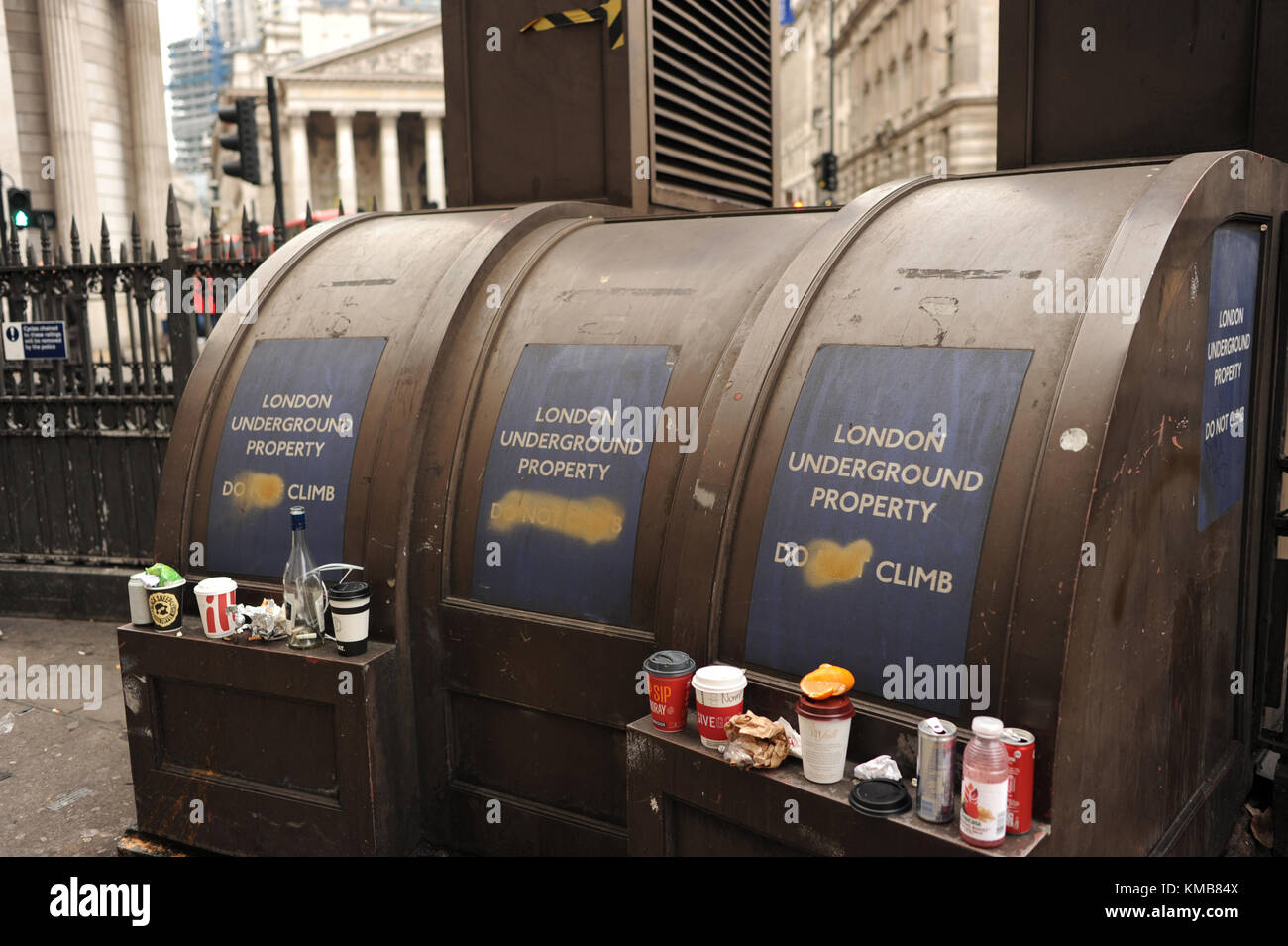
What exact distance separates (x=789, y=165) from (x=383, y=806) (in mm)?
58122

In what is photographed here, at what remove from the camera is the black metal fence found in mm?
6859

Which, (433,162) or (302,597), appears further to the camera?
(433,162)

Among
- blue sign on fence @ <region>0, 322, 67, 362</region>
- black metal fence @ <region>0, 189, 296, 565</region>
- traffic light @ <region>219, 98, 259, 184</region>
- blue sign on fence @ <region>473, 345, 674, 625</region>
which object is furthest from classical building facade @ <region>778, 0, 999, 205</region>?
blue sign on fence @ <region>473, 345, 674, 625</region>

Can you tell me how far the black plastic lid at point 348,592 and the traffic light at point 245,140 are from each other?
9.46 metres

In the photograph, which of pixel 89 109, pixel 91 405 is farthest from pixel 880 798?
pixel 89 109

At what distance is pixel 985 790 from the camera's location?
2.14 meters

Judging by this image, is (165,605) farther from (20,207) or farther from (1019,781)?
(20,207)

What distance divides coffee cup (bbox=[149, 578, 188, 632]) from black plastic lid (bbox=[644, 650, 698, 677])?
1935 mm

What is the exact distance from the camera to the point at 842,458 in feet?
8.89

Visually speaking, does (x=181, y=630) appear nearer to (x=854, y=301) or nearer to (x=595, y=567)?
(x=595, y=567)

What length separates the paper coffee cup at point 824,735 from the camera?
239cm

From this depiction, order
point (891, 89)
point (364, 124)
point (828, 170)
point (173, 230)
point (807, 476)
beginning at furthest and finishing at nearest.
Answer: point (364, 124) → point (891, 89) → point (828, 170) → point (173, 230) → point (807, 476)

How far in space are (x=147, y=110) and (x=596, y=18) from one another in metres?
21.9

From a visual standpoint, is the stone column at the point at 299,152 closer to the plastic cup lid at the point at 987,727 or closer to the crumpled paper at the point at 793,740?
the crumpled paper at the point at 793,740
